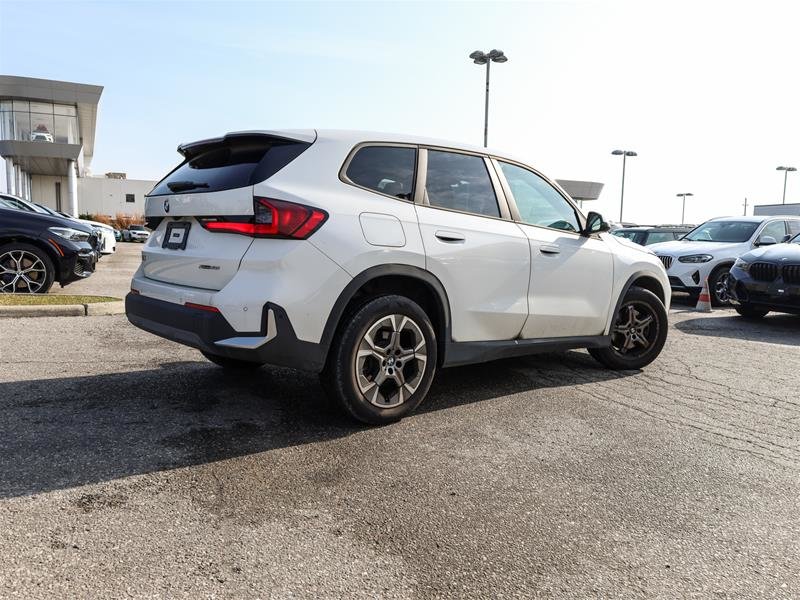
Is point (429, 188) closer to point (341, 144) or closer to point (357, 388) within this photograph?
point (341, 144)

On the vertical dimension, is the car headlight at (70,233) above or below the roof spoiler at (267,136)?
below

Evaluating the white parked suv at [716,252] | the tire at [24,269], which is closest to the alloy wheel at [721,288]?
the white parked suv at [716,252]

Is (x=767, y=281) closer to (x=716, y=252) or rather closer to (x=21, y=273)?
(x=716, y=252)

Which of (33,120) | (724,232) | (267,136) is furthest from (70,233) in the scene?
(33,120)

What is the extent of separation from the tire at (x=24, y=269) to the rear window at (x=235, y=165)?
575 cm

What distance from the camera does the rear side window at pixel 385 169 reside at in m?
3.79

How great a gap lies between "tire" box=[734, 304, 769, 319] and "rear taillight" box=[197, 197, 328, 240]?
329 inches

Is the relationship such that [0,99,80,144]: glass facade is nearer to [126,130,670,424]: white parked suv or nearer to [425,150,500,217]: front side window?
[126,130,670,424]: white parked suv

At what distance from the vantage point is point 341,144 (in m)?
3.76

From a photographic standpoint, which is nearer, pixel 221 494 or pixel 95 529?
pixel 95 529

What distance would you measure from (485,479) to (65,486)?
1.94 m

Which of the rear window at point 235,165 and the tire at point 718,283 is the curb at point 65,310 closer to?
the rear window at point 235,165

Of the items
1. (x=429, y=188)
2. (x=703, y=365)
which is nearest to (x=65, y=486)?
(x=429, y=188)

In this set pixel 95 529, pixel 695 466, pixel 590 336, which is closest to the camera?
pixel 95 529
